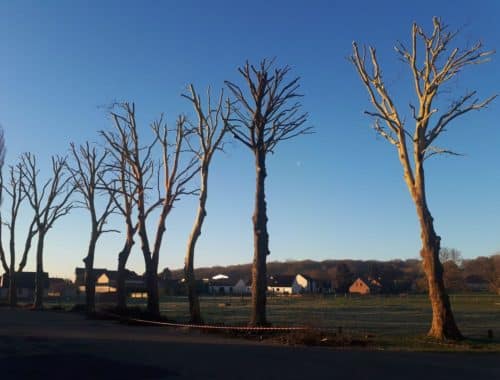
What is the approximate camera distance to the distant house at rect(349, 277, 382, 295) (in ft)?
375

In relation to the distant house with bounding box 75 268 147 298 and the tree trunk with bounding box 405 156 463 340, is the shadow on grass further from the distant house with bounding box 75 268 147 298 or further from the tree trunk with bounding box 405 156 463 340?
the distant house with bounding box 75 268 147 298

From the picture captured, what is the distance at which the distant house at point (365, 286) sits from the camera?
4497 inches

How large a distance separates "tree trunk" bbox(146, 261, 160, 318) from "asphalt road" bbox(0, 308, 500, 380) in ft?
34.7

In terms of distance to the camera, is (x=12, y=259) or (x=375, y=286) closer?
(x=12, y=259)

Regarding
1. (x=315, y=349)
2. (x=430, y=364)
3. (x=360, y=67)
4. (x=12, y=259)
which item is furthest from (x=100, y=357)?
(x=12, y=259)

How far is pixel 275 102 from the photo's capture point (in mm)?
20625

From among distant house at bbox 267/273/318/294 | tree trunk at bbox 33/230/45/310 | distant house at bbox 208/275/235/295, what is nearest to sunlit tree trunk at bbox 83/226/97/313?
tree trunk at bbox 33/230/45/310

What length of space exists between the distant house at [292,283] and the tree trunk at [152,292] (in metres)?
105

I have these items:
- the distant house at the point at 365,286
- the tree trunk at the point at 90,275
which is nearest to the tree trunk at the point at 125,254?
the tree trunk at the point at 90,275

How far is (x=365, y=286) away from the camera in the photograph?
116 meters

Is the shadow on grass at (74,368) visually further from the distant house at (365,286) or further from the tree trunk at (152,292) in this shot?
the distant house at (365,286)

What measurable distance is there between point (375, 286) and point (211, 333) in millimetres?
102231

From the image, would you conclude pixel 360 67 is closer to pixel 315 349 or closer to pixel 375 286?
pixel 315 349

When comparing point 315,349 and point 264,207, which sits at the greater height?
point 264,207
